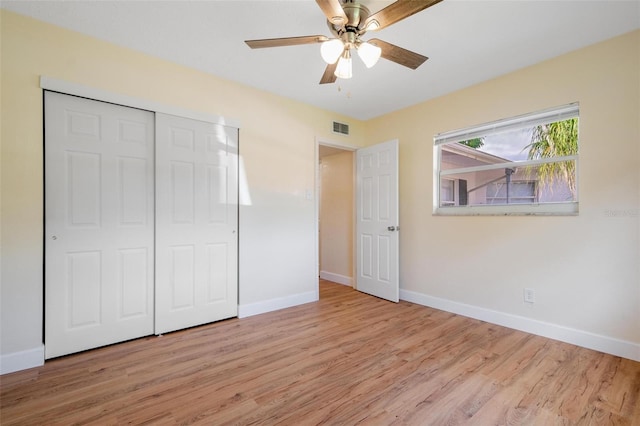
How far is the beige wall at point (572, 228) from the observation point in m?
2.24

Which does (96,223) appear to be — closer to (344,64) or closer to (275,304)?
(275,304)

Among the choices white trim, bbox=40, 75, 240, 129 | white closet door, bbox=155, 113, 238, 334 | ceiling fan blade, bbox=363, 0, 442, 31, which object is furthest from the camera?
white closet door, bbox=155, 113, 238, 334

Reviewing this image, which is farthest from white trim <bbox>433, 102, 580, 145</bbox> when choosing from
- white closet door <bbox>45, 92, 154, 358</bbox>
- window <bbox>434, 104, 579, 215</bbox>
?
white closet door <bbox>45, 92, 154, 358</bbox>

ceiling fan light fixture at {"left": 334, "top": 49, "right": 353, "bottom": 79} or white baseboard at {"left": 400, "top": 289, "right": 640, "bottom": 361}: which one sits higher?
ceiling fan light fixture at {"left": 334, "top": 49, "right": 353, "bottom": 79}

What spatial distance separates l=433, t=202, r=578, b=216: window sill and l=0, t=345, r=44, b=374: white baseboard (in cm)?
396

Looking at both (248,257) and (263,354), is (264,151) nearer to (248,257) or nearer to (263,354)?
(248,257)

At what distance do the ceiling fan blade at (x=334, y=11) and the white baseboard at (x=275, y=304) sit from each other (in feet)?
9.14

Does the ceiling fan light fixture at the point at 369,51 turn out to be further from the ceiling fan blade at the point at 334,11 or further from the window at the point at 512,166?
the window at the point at 512,166

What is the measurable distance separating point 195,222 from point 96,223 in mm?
787

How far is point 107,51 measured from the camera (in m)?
2.41

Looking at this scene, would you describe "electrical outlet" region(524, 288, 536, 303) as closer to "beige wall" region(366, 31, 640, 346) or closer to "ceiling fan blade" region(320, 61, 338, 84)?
"beige wall" region(366, 31, 640, 346)

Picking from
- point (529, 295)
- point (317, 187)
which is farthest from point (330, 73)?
point (529, 295)

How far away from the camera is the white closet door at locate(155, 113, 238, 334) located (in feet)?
Result: 8.81

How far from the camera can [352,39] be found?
1869 mm
